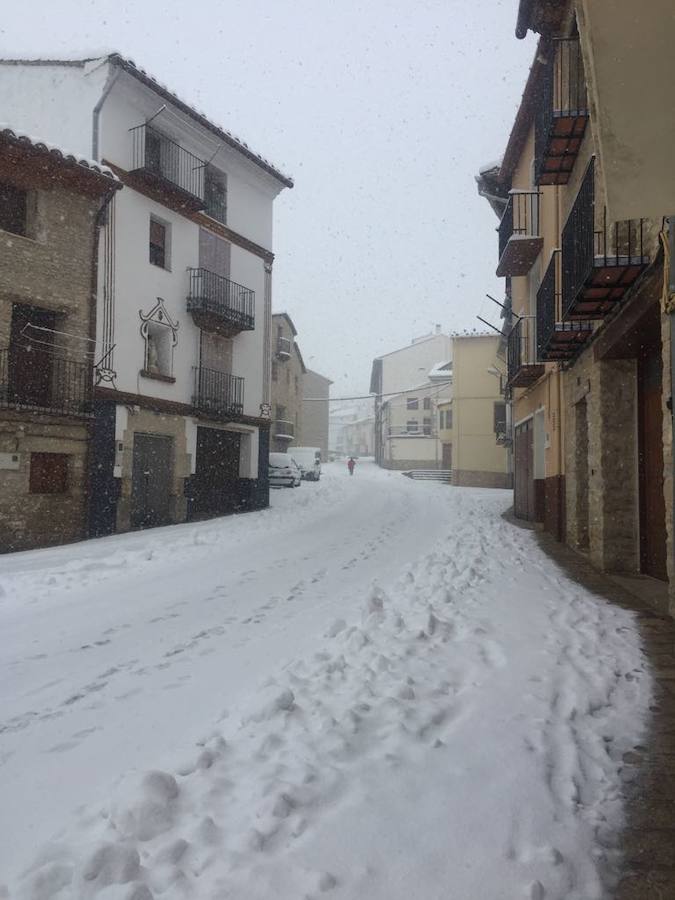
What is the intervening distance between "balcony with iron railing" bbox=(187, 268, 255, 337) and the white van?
47.3 feet

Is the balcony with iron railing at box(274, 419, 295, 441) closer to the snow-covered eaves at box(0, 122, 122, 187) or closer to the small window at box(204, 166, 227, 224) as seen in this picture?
the small window at box(204, 166, 227, 224)

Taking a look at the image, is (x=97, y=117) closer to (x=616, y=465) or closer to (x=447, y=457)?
(x=616, y=465)

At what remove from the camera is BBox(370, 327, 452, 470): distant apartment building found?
46.6 metres

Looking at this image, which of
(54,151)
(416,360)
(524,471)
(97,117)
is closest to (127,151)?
(97,117)

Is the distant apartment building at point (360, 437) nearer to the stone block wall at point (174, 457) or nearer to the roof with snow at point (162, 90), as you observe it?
the roof with snow at point (162, 90)

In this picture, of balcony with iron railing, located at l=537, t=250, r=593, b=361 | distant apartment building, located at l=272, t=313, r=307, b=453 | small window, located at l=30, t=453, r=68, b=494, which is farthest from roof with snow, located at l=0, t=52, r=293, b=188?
distant apartment building, located at l=272, t=313, r=307, b=453

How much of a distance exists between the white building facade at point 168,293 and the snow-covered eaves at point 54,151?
3.38ft

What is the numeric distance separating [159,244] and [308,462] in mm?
17881

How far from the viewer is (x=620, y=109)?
281 cm

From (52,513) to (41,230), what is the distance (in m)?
5.75

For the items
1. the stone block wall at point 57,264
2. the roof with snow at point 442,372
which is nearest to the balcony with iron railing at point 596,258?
the stone block wall at point 57,264

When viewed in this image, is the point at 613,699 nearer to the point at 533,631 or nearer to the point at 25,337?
the point at 533,631

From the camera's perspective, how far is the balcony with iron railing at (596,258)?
6348mm

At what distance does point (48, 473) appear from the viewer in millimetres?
12234
